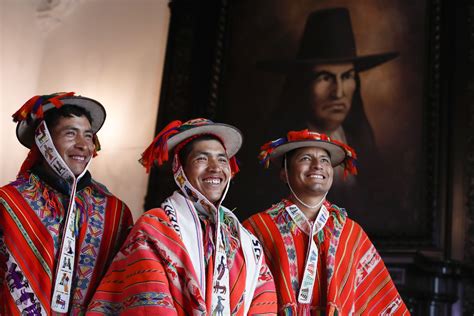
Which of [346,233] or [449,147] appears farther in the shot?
[449,147]

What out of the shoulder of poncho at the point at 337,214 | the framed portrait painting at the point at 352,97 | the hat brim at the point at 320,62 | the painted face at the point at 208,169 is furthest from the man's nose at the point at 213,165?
the hat brim at the point at 320,62

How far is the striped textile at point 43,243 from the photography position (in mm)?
2848

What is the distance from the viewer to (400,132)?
4.75 m

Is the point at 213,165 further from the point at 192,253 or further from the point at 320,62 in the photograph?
the point at 320,62

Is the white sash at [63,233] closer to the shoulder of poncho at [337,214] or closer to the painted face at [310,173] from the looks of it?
the painted face at [310,173]

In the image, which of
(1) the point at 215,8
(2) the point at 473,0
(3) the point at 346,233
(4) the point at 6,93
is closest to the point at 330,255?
(3) the point at 346,233

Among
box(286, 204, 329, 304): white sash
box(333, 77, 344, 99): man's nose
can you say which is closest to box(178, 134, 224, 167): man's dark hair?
box(286, 204, 329, 304): white sash

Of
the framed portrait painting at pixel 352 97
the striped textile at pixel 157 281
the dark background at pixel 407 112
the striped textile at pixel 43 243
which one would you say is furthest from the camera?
the framed portrait painting at pixel 352 97

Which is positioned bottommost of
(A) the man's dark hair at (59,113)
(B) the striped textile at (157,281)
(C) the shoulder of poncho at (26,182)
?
(B) the striped textile at (157,281)

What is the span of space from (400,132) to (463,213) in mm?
629

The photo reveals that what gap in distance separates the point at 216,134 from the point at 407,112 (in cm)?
192

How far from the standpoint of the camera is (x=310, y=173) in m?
3.38

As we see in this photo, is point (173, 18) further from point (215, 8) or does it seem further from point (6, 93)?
point (6, 93)

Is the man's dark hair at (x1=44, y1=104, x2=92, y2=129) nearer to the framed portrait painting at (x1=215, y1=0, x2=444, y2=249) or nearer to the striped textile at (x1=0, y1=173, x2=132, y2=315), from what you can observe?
the striped textile at (x1=0, y1=173, x2=132, y2=315)
